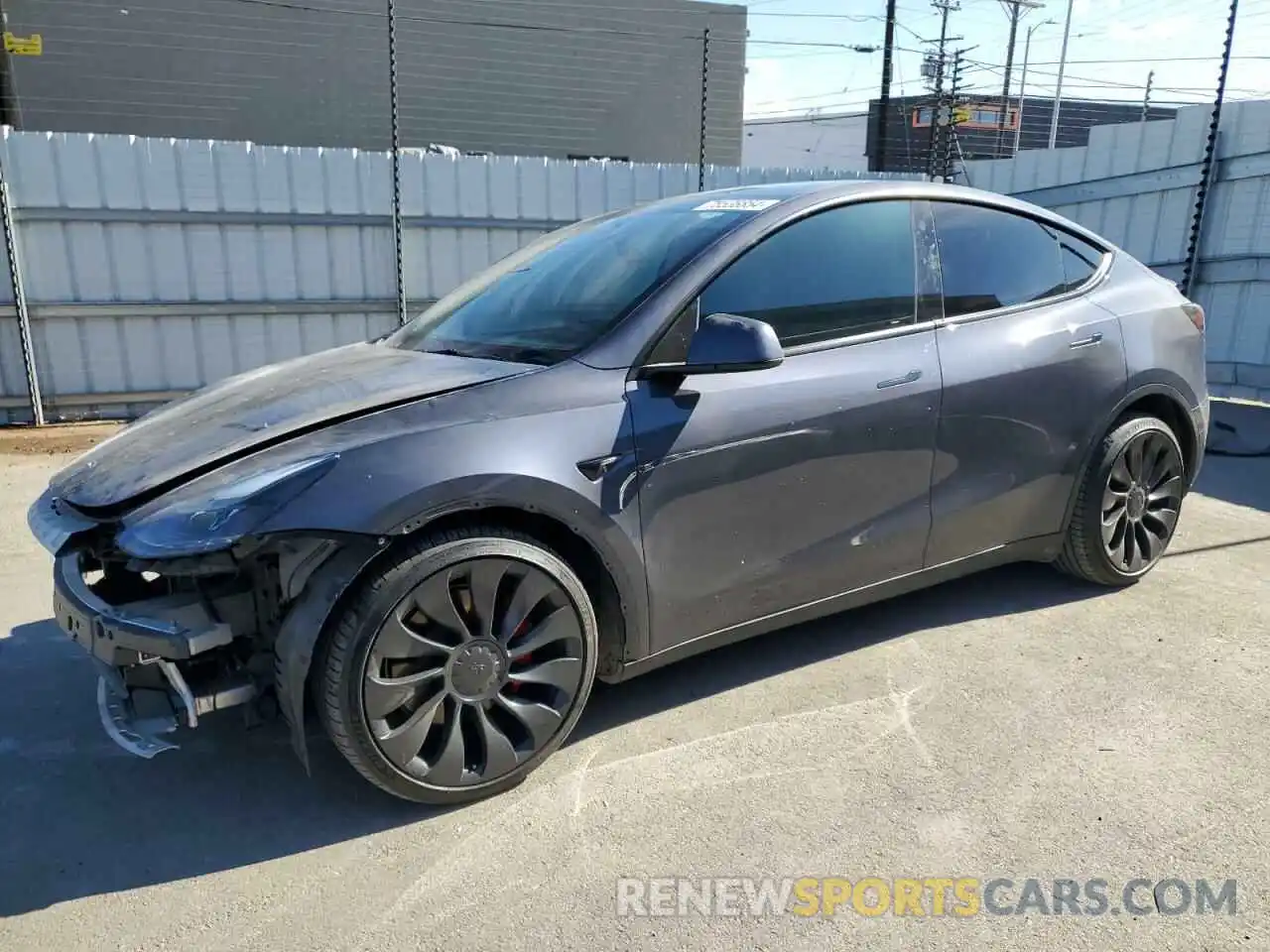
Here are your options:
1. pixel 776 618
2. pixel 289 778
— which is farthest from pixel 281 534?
pixel 776 618

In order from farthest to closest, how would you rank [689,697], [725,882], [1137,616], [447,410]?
[1137,616] < [689,697] < [447,410] < [725,882]

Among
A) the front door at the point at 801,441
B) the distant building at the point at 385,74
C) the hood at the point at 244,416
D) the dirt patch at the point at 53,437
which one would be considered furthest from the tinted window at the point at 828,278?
the distant building at the point at 385,74

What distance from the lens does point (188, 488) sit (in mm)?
2229

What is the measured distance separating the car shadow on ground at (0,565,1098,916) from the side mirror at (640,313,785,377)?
3.91ft

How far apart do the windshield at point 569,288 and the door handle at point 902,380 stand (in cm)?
71

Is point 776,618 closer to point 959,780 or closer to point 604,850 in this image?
point 959,780

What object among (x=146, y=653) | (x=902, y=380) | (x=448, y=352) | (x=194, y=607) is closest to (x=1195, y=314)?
(x=902, y=380)

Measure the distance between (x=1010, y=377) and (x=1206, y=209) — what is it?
5.77 meters

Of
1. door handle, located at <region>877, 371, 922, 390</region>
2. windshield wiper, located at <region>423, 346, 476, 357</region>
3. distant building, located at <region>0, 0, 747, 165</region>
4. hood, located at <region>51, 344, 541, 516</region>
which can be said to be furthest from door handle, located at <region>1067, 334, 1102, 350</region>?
distant building, located at <region>0, 0, 747, 165</region>

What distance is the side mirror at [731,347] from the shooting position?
249 cm

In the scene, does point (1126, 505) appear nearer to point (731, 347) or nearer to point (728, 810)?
point (731, 347)

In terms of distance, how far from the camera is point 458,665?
237 centimetres

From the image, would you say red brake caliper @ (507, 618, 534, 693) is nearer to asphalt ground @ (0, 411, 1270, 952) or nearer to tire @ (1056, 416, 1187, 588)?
asphalt ground @ (0, 411, 1270, 952)

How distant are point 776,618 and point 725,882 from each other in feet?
3.20
